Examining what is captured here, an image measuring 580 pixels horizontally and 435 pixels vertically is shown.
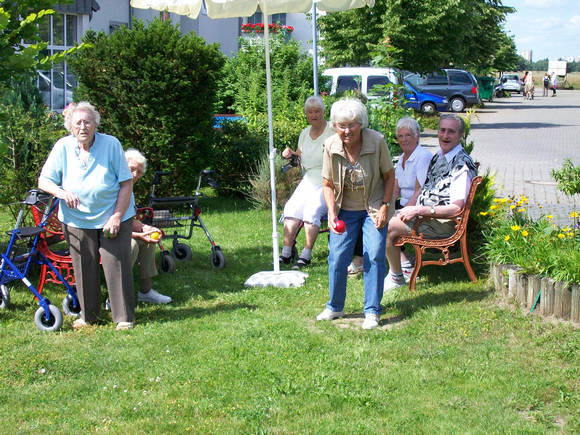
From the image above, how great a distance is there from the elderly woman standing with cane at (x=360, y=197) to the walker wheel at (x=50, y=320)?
216cm

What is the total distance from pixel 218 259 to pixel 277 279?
897 millimetres

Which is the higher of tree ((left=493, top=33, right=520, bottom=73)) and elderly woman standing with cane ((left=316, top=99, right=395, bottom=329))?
tree ((left=493, top=33, right=520, bottom=73))

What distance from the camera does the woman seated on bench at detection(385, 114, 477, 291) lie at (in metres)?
5.89

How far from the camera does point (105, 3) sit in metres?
20.5

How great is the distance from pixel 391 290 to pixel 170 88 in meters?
5.05

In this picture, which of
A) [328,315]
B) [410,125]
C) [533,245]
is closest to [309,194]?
[410,125]

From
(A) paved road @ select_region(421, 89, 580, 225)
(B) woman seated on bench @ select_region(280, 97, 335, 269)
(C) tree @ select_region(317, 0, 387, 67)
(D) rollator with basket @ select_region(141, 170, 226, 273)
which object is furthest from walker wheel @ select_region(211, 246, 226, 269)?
(C) tree @ select_region(317, 0, 387, 67)

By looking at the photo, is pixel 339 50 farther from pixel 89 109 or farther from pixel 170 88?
pixel 89 109

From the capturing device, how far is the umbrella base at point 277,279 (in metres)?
6.58

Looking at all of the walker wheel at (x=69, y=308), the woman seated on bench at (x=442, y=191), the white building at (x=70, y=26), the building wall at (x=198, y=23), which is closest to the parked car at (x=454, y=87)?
the building wall at (x=198, y=23)

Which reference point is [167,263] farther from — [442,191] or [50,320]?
[442,191]

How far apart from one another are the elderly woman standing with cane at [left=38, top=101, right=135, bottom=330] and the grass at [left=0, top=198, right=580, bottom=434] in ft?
1.15

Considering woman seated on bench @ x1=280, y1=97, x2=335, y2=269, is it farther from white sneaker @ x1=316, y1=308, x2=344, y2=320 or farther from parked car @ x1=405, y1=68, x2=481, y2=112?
parked car @ x1=405, y1=68, x2=481, y2=112

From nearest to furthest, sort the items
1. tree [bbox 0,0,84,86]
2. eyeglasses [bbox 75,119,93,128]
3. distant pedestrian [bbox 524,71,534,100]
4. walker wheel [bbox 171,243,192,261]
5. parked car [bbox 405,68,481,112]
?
eyeglasses [bbox 75,119,93,128], tree [bbox 0,0,84,86], walker wheel [bbox 171,243,192,261], parked car [bbox 405,68,481,112], distant pedestrian [bbox 524,71,534,100]
